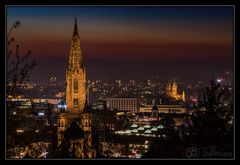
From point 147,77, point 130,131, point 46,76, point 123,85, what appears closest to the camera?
point 46,76

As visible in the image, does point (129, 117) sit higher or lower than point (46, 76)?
lower

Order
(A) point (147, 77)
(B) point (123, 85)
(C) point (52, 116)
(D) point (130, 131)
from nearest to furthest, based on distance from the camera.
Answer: (A) point (147, 77), (B) point (123, 85), (D) point (130, 131), (C) point (52, 116)
